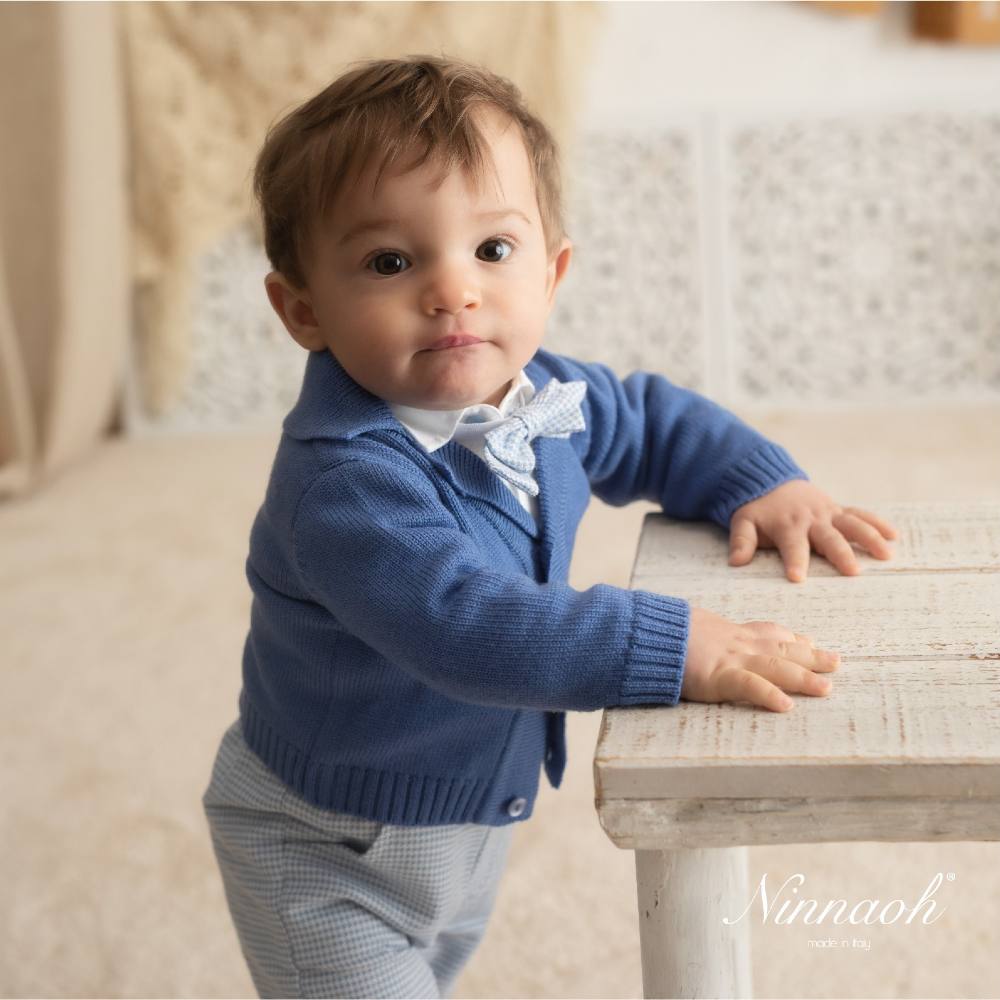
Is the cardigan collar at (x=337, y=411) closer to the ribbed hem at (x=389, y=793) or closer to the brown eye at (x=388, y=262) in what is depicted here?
the brown eye at (x=388, y=262)

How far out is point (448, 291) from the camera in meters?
0.83

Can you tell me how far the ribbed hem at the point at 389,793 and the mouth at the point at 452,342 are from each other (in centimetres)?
30

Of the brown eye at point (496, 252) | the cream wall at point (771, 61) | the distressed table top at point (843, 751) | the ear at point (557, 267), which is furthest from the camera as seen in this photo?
the cream wall at point (771, 61)

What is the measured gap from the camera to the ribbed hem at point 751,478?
3.34 feet

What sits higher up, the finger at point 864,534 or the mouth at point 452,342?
the mouth at point 452,342

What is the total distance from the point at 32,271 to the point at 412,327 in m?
2.24

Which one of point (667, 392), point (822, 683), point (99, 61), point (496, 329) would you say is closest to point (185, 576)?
point (99, 61)

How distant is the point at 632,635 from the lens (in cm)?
74

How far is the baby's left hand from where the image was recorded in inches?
37.1

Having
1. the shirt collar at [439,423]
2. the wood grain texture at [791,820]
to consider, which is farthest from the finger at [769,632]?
the shirt collar at [439,423]

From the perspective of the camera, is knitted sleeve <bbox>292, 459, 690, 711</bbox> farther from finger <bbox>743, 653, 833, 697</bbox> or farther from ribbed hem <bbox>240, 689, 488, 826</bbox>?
ribbed hem <bbox>240, 689, 488, 826</bbox>

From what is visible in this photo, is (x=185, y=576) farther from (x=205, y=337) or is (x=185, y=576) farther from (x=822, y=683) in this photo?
(x=822, y=683)

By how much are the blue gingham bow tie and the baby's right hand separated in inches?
7.0

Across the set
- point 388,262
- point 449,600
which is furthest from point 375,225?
point 449,600
